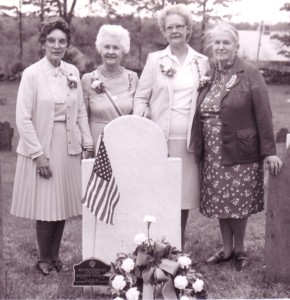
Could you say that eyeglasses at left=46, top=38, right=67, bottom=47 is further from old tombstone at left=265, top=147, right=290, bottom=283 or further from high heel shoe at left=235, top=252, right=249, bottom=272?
high heel shoe at left=235, top=252, right=249, bottom=272

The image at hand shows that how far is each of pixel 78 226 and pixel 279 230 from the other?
2.74 m

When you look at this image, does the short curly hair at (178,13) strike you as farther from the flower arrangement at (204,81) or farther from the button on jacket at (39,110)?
the button on jacket at (39,110)

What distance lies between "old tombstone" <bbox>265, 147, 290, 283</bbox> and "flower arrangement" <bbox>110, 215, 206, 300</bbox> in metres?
0.93

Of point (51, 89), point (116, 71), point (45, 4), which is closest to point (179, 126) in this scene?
point (116, 71)

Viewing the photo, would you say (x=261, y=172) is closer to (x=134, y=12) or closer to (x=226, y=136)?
(x=226, y=136)

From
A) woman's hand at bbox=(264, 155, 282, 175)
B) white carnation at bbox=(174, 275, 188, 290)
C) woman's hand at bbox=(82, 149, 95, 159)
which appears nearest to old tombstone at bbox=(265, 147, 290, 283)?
woman's hand at bbox=(264, 155, 282, 175)

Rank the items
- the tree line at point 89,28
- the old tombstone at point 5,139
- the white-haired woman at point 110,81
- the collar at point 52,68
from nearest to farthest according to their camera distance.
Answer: the collar at point 52,68 < the white-haired woman at point 110,81 < the old tombstone at point 5,139 < the tree line at point 89,28

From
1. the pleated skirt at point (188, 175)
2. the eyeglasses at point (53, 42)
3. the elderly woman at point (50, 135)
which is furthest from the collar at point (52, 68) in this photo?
the pleated skirt at point (188, 175)

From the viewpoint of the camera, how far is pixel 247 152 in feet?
16.1

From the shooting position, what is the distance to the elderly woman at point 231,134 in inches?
189

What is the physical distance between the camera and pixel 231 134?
190 inches

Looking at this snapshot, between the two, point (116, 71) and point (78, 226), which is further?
point (78, 226)

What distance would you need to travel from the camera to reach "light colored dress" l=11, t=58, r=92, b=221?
15.3ft

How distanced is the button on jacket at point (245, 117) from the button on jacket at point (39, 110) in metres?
1.26
